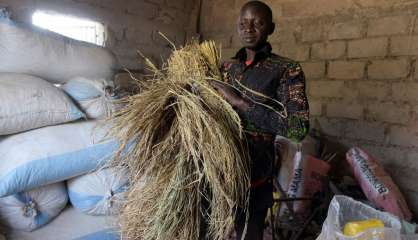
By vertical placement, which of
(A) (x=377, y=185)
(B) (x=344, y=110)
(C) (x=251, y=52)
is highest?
(C) (x=251, y=52)

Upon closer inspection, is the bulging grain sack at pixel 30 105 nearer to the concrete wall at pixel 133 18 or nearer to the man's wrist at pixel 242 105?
the man's wrist at pixel 242 105

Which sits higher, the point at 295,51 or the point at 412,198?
the point at 295,51

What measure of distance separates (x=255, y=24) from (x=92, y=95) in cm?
87

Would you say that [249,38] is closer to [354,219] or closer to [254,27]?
[254,27]

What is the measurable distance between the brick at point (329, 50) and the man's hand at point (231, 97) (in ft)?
5.09

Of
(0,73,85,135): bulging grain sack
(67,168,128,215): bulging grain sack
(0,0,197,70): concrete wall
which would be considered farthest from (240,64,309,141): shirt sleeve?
(0,0,197,70): concrete wall

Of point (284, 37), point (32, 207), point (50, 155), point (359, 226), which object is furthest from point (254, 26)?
point (284, 37)

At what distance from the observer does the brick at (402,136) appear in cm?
198

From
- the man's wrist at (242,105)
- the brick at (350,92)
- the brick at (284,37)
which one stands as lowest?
the man's wrist at (242,105)

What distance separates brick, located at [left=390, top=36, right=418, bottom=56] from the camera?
1.94 metres

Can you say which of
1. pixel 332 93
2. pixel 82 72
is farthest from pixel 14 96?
pixel 332 93

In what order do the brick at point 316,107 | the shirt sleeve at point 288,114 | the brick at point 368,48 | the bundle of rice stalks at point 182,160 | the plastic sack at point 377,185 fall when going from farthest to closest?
the brick at point 316,107
the brick at point 368,48
the plastic sack at point 377,185
the shirt sleeve at point 288,114
the bundle of rice stalks at point 182,160

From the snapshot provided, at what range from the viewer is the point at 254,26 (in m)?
1.14

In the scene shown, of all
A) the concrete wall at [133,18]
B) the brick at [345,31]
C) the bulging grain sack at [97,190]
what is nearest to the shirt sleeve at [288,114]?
the bulging grain sack at [97,190]
